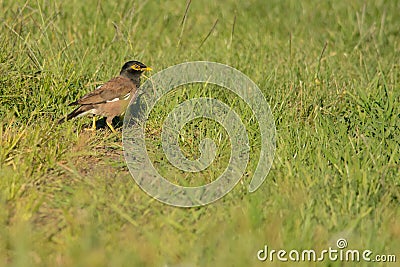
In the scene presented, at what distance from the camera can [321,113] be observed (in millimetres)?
7125

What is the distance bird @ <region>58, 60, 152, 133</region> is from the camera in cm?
690

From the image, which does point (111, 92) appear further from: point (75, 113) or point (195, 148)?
point (195, 148)

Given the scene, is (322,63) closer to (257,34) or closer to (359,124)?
(257,34)

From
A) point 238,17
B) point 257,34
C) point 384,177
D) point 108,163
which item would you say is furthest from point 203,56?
point 384,177

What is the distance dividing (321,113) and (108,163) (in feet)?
7.50

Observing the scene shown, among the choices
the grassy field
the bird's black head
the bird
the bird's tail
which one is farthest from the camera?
the bird's black head

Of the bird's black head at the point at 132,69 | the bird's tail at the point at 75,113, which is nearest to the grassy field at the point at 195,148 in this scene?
the bird's tail at the point at 75,113

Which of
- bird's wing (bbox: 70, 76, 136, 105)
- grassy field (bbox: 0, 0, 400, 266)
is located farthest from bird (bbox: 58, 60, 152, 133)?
grassy field (bbox: 0, 0, 400, 266)

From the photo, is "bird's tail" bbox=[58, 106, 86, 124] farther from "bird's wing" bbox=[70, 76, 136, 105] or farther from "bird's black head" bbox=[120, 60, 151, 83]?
"bird's black head" bbox=[120, 60, 151, 83]

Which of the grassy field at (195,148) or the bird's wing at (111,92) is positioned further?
the bird's wing at (111,92)

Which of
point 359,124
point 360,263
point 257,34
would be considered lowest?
point 360,263

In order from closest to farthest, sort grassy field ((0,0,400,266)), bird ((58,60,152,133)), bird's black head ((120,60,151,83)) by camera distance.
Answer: grassy field ((0,0,400,266))
bird ((58,60,152,133))
bird's black head ((120,60,151,83))

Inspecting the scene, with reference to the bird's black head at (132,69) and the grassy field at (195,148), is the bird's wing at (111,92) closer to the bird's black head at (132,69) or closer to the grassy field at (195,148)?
the bird's black head at (132,69)

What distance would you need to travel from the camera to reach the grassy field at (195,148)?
471cm
